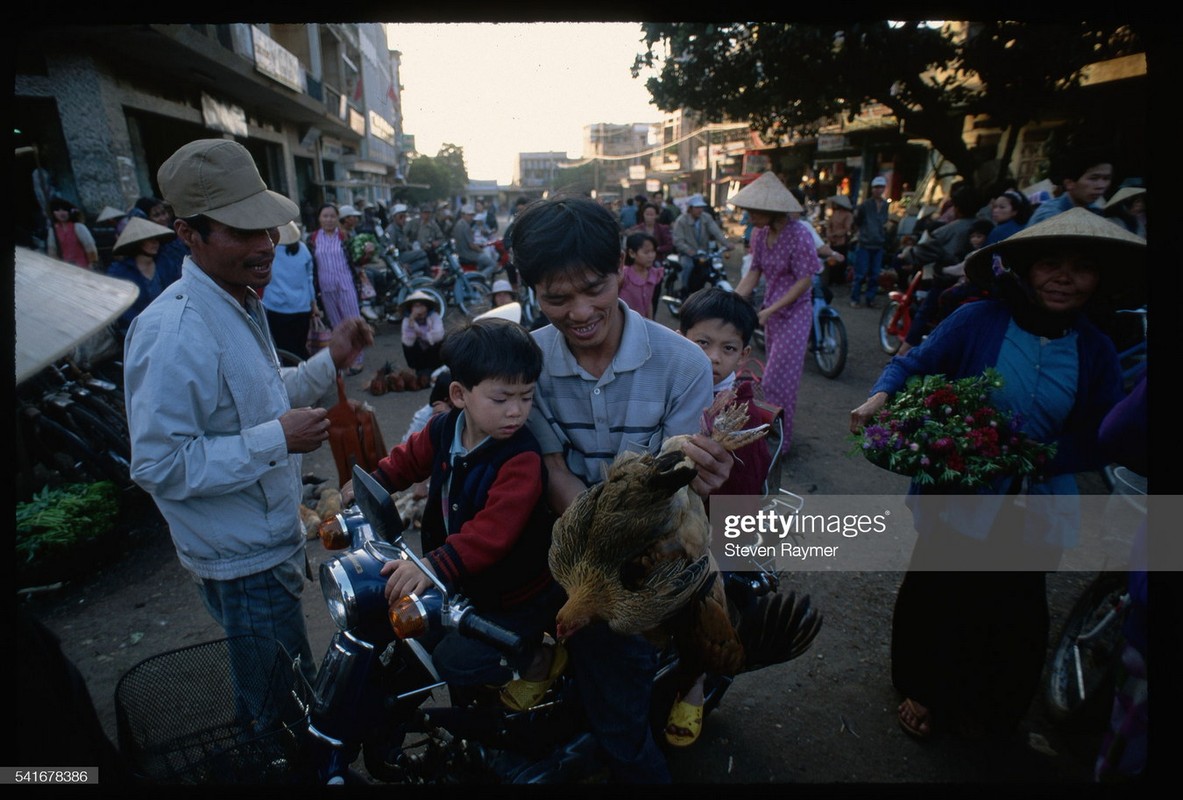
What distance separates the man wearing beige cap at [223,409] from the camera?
1.69 m

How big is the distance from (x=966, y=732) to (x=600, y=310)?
2.49 m

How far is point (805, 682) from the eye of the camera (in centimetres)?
291

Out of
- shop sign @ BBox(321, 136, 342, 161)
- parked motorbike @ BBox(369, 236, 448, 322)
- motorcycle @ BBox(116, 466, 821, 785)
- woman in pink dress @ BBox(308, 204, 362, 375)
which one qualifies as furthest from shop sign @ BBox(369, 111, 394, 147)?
motorcycle @ BBox(116, 466, 821, 785)

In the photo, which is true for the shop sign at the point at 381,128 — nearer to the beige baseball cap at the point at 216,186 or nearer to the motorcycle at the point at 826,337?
the motorcycle at the point at 826,337

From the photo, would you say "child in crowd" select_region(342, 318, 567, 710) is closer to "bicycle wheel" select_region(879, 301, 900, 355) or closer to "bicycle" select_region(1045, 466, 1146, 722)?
"bicycle" select_region(1045, 466, 1146, 722)

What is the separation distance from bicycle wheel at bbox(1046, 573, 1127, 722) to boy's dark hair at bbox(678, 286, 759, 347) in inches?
73.0

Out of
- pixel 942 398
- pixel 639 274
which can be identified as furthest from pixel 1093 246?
pixel 639 274

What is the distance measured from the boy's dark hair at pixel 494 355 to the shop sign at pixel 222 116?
1250 cm

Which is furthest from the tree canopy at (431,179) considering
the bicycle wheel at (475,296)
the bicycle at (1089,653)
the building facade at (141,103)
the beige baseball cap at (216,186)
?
the bicycle at (1089,653)

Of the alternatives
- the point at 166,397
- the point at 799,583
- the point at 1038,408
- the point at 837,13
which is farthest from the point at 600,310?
the point at 799,583

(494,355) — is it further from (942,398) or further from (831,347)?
(831,347)

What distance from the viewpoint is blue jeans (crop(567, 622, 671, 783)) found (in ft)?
6.28

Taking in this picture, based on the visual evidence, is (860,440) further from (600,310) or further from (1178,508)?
(600,310)

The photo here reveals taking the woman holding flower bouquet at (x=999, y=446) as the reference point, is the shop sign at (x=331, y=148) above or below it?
above
